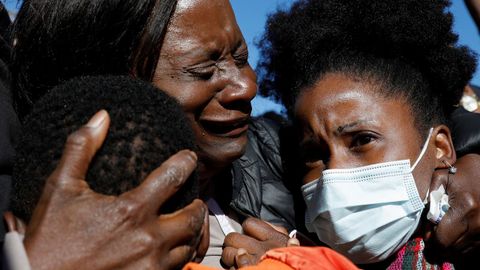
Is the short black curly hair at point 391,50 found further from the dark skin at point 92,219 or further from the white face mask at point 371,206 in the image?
the dark skin at point 92,219

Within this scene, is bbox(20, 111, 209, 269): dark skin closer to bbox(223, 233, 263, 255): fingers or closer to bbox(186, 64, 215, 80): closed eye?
bbox(223, 233, 263, 255): fingers

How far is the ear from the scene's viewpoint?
2.90 meters

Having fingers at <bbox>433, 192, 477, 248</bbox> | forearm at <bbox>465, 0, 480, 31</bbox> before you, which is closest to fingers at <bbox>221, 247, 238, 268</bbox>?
fingers at <bbox>433, 192, 477, 248</bbox>

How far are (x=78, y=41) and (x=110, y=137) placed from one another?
818 millimetres

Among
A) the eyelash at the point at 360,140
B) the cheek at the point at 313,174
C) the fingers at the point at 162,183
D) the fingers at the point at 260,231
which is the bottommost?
the fingers at the point at 260,231

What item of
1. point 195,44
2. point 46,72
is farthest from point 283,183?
point 46,72

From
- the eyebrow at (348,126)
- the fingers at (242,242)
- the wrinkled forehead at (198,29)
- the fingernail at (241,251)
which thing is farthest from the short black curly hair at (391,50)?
the fingernail at (241,251)

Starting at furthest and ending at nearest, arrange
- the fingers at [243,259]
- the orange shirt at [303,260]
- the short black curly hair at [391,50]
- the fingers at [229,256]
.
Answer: the short black curly hair at [391,50] < the fingers at [229,256] < the fingers at [243,259] < the orange shirt at [303,260]

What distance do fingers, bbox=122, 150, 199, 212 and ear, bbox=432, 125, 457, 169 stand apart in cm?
164

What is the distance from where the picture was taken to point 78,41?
89.1 inches

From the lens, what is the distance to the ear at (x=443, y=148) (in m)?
2.90

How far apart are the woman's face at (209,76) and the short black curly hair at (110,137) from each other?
686mm

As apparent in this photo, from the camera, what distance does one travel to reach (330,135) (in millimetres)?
2863

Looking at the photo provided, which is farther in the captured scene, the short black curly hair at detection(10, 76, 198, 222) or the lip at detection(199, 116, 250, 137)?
the lip at detection(199, 116, 250, 137)
